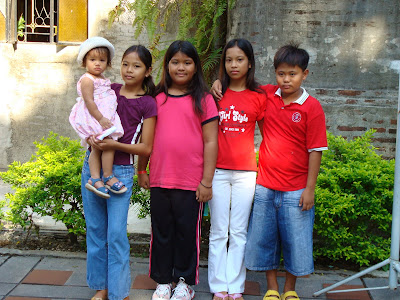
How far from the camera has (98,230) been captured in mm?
3176

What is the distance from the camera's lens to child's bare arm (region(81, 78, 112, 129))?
9.71 ft

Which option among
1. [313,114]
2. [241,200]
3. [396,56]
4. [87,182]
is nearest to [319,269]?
[241,200]

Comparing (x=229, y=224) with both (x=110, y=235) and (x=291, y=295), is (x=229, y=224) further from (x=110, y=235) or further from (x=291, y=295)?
(x=110, y=235)

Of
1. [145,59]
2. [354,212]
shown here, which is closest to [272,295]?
[354,212]

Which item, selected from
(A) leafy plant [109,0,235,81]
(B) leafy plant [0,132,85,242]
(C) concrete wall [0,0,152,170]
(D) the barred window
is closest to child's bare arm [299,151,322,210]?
(B) leafy plant [0,132,85,242]

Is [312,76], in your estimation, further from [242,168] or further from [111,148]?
[111,148]

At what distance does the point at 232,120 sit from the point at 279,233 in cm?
86

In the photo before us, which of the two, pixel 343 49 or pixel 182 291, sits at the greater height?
pixel 343 49

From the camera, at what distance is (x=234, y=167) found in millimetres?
3234

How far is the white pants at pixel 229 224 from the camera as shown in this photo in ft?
10.7

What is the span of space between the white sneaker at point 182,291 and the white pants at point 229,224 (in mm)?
170

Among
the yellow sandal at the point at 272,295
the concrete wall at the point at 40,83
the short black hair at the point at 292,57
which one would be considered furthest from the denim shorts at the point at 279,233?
the concrete wall at the point at 40,83

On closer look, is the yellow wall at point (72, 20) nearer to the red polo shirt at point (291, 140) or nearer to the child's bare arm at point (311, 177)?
the red polo shirt at point (291, 140)

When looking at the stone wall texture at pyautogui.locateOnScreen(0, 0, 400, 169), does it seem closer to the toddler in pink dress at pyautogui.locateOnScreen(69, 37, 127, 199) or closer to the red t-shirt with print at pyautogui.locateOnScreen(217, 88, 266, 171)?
the red t-shirt with print at pyautogui.locateOnScreen(217, 88, 266, 171)
